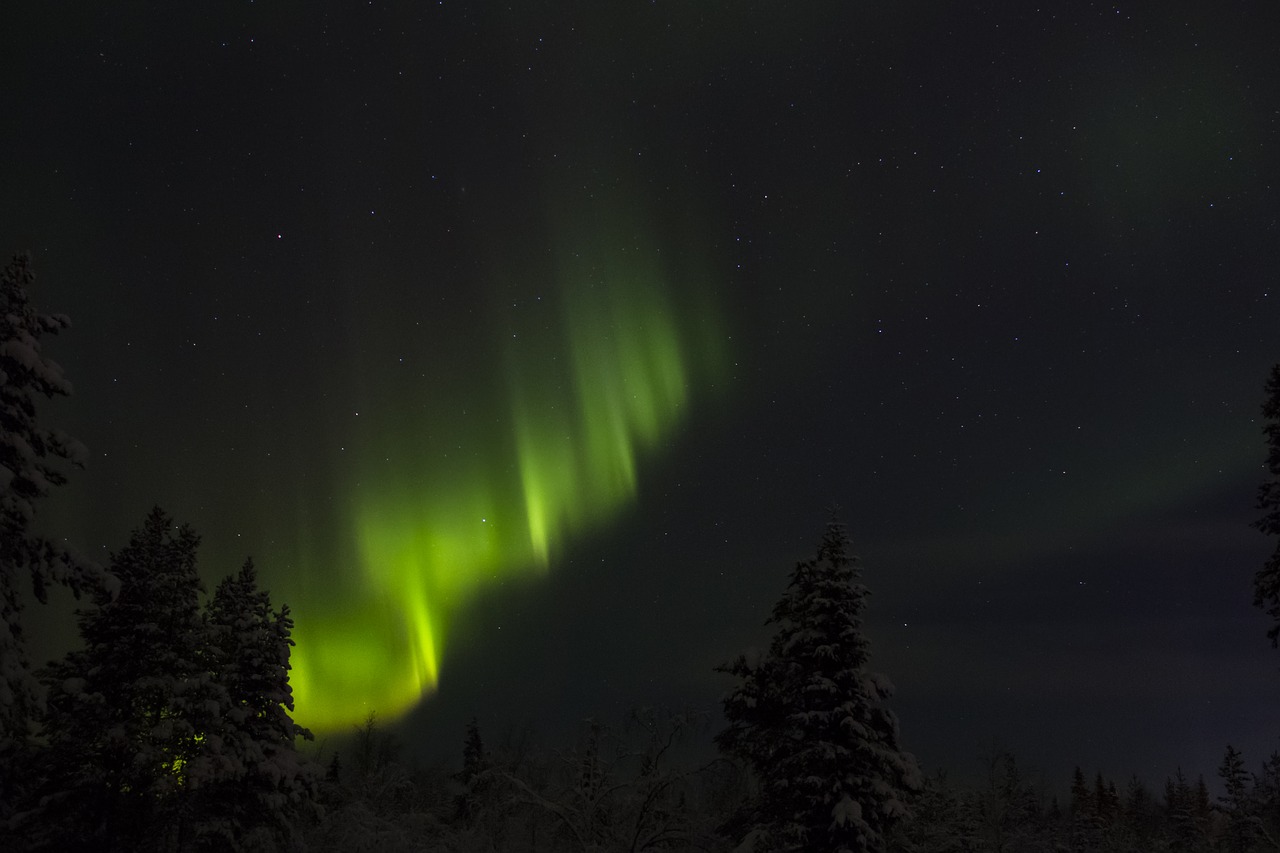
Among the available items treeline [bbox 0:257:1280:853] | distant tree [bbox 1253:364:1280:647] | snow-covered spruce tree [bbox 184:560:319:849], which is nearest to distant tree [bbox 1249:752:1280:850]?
treeline [bbox 0:257:1280:853]

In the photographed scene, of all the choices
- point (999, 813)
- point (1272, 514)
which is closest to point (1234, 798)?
point (999, 813)

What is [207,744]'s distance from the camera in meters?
25.7

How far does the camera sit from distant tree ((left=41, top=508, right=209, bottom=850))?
2509 centimetres

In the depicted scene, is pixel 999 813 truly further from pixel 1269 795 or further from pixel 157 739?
pixel 157 739

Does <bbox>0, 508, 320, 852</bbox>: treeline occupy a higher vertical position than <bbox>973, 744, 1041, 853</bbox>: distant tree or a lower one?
higher

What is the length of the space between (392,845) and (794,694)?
17820 mm

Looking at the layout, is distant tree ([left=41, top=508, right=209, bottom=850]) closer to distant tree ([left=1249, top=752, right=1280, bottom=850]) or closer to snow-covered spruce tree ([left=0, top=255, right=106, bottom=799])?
snow-covered spruce tree ([left=0, top=255, right=106, bottom=799])

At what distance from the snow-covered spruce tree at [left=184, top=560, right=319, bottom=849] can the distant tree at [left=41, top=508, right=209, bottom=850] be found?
2.18ft

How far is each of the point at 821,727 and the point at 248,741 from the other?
1808 cm

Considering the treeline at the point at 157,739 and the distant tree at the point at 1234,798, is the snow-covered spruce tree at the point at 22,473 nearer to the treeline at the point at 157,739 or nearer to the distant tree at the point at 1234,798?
the treeline at the point at 157,739

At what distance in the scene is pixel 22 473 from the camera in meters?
13.3

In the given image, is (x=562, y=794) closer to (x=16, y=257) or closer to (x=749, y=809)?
(x=749, y=809)

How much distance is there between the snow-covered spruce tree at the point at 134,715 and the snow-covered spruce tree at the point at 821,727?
16.4 metres

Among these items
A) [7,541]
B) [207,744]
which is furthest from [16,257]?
[207,744]
